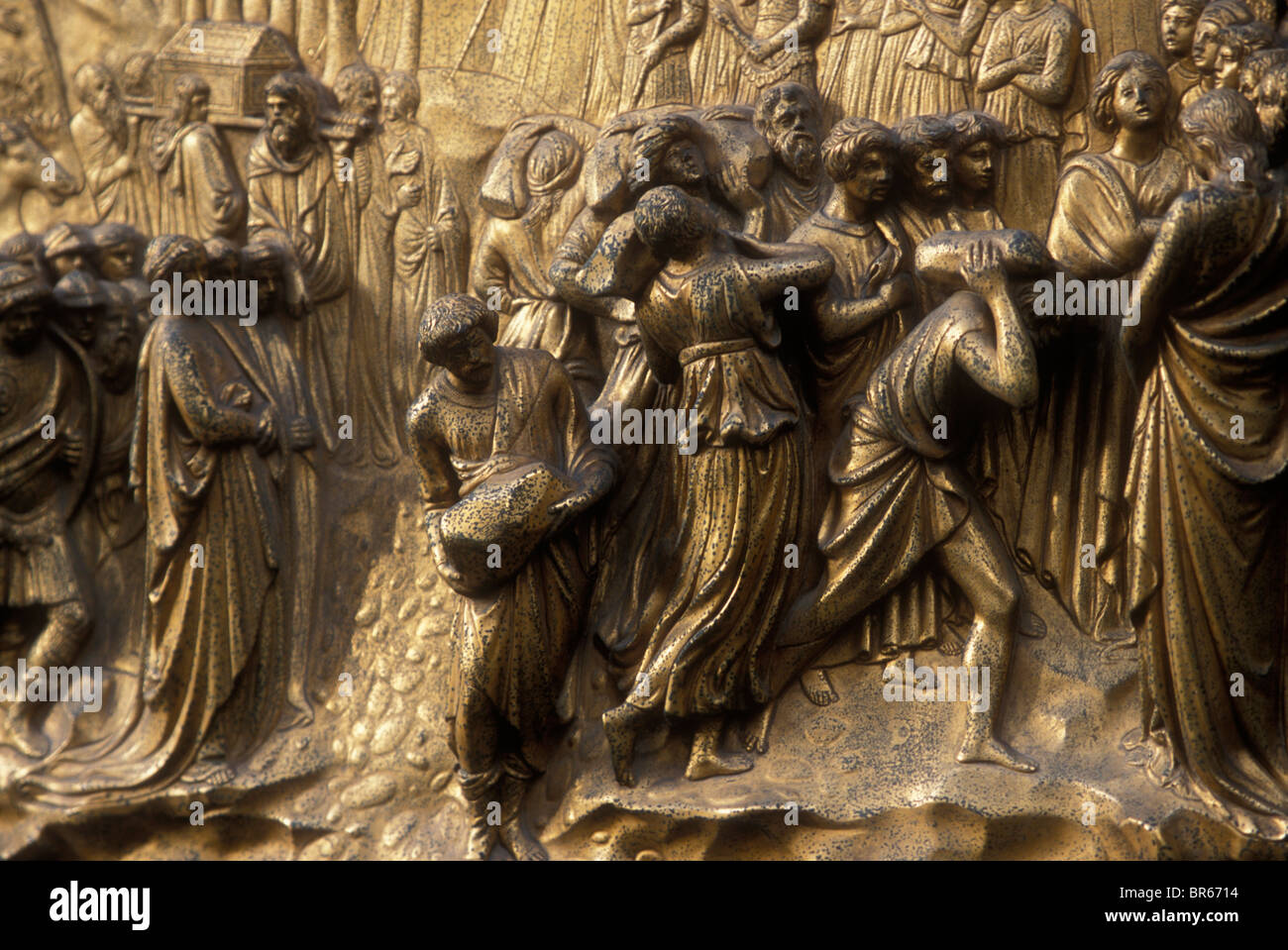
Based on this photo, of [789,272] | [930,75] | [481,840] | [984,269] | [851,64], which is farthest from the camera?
[851,64]

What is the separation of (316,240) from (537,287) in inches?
42.7

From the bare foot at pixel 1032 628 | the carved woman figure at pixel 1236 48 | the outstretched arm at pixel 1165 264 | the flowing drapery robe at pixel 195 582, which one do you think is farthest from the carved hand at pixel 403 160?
the carved woman figure at pixel 1236 48

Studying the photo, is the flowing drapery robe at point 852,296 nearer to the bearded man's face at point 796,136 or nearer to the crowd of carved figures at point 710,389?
the crowd of carved figures at point 710,389

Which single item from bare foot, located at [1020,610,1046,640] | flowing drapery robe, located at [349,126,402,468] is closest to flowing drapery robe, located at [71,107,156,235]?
flowing drapery robe, located at [349,126,402,468]

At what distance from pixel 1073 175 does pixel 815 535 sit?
5.91ft

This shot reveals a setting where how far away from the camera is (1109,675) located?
7887 mm

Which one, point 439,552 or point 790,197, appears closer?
point 439,552

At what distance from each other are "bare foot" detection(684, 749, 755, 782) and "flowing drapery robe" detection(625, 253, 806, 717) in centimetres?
19

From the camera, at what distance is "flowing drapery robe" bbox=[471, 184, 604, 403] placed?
8484 millimetres

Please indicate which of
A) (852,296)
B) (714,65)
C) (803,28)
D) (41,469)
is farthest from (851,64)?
(41,469)

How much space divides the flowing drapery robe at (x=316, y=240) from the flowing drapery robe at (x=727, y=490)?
1.64 metres

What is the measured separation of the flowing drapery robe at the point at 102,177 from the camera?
9.16 meters

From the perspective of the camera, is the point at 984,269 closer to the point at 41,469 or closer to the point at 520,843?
the point at 520,843

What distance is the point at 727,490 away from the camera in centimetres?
793
